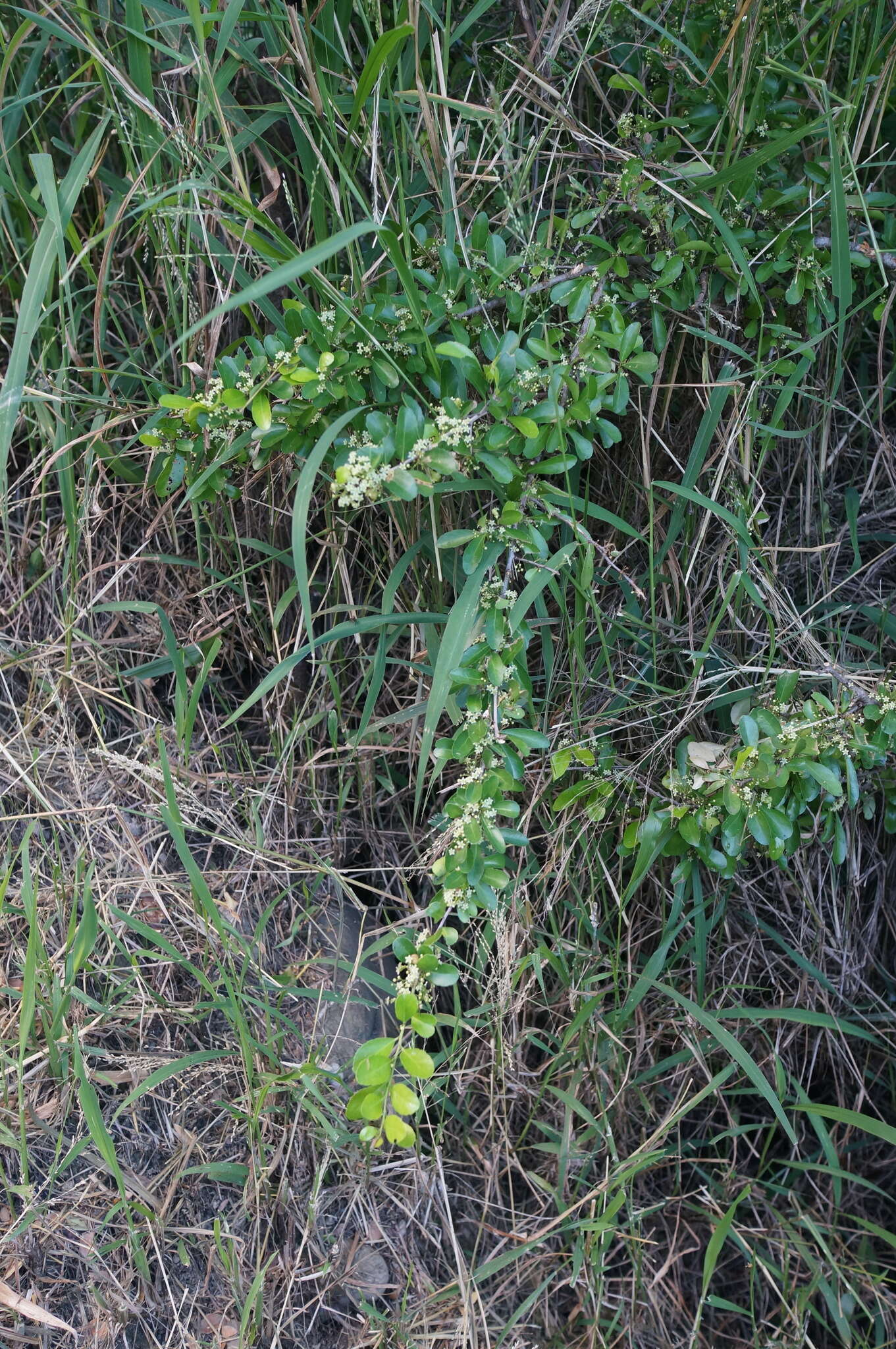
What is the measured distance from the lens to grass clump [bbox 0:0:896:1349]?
43.4 inches

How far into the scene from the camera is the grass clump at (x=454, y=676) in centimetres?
110

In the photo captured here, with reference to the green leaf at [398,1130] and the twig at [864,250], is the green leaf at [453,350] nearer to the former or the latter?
the twig at [864,250]

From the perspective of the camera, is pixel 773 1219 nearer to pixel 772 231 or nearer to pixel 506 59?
pixel 772 231

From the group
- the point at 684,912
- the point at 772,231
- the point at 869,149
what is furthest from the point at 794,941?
the point at 869,149

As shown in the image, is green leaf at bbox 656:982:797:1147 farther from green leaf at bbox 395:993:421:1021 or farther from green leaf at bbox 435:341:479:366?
green leaf at bbox 435:341:479:366

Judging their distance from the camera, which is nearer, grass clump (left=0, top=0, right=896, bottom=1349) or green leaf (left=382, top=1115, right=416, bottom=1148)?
green leaf (left=382, top=1115, right=416, bottom=1148)

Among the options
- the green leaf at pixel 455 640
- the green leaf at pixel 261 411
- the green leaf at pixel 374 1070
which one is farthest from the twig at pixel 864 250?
the green leaf at pixel 374 1070

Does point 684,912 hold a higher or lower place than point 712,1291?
higher

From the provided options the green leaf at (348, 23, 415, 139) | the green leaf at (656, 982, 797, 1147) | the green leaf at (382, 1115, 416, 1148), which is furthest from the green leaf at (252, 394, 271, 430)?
the green leaf at (656, 982, 797, 1147)

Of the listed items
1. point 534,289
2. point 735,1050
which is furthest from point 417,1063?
point 534,289

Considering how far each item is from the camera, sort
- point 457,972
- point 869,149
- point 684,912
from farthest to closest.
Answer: point 684,912
point 869,149
point 457,972

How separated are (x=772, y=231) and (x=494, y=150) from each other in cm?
38

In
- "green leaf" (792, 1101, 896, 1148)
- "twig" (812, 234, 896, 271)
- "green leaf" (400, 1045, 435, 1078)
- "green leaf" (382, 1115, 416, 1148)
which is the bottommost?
"green leaf" (792, 1101, 896, 1148)

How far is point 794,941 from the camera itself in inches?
56.0
